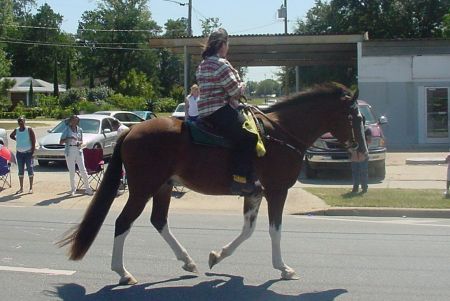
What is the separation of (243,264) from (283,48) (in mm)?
20801

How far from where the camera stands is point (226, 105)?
6.77 m

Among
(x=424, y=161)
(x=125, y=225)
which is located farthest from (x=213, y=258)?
(x=424, y=161)

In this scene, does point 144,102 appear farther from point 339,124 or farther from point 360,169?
point 339,124

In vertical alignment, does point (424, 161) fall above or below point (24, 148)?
below

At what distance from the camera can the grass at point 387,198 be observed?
12570 mm

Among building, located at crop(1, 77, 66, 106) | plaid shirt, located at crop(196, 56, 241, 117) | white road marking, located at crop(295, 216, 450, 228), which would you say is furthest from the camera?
building, located at crop(1, 77, 66, 106)

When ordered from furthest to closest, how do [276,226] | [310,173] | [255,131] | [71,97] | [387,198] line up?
[71,97], [310,173], [387,198], [276,226], [255,131]

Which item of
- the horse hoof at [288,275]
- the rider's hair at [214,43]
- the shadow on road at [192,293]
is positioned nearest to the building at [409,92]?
the horse hoof at [288,275]

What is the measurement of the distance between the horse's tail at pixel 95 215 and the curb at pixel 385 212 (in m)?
6.22

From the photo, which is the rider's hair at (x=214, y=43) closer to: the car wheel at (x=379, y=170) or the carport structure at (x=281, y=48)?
the car wheel at (x=379, y=170)

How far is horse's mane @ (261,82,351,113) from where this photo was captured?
734 cm

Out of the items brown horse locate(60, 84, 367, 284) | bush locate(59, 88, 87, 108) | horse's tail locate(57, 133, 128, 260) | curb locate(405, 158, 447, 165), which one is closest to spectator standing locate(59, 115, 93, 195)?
brown horse locate(60, 84, 367, 284)

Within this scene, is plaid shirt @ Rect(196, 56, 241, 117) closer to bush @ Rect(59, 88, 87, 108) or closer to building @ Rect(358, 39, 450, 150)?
building @ Rect(358, 39, 450, 150)

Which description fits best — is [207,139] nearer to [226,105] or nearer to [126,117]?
[226,105]
